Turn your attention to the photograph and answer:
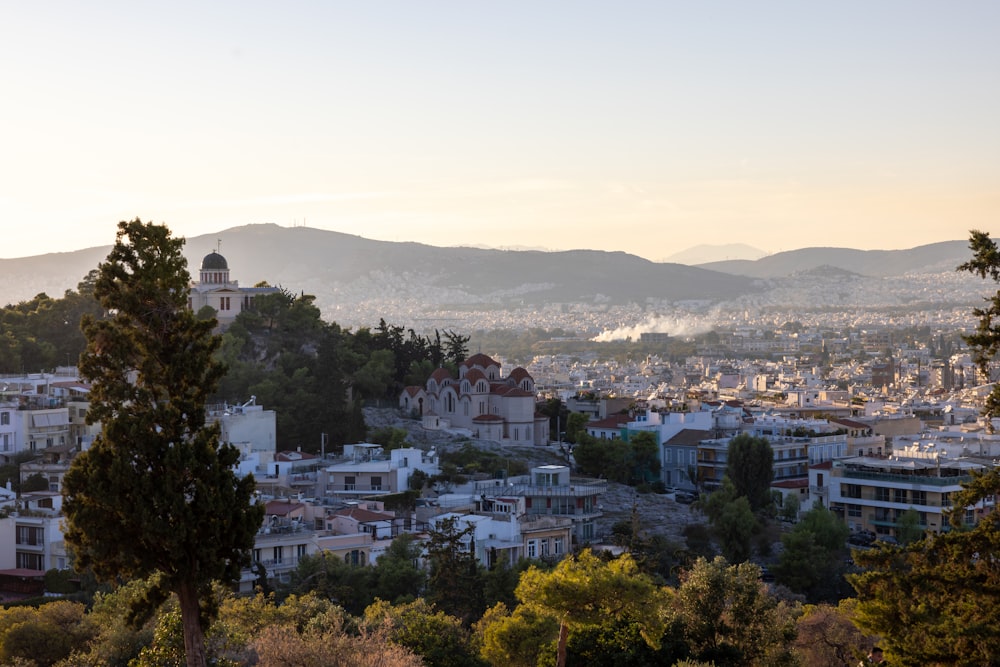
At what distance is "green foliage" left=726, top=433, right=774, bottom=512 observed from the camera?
163 feet

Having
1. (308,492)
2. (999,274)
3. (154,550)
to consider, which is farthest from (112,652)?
(308,492)

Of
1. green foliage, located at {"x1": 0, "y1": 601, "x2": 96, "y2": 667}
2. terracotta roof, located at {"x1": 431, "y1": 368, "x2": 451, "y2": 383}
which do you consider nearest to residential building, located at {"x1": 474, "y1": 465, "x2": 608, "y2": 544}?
terracotta roof, located at {"x1": 431, "y1": 368, "x2": 451, "y2": 383}

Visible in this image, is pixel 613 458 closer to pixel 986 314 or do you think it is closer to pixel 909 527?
pixel 909 527

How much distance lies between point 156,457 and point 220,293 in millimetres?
39018

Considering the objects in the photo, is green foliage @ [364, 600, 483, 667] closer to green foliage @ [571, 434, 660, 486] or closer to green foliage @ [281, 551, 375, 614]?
green foliage @ [281, 551, 375, 614]

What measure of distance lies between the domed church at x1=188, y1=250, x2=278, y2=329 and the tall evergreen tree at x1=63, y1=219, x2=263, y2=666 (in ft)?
117

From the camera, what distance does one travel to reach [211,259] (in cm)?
5831

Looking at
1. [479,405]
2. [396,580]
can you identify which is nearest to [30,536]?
[396,580]

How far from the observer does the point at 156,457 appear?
59.2 ft

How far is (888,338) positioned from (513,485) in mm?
159912

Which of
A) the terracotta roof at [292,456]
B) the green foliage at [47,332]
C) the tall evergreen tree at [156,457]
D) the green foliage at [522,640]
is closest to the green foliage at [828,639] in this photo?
the green foliage at [522,640]

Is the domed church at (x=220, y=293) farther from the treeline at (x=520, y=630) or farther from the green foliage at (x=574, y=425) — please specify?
the treeline at (x=520, y=630)

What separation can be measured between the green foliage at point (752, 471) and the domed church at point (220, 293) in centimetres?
1828

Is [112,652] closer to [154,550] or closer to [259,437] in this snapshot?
[154,550]
